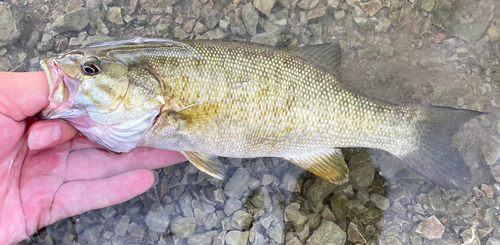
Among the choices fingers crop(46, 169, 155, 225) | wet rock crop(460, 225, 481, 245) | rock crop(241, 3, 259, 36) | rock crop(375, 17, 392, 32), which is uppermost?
rock crop(241, 3, 259, 36)

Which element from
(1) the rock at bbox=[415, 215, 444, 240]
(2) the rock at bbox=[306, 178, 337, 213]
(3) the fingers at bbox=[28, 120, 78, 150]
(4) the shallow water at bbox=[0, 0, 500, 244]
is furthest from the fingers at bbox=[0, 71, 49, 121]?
(1) the rock at bbox=[415, 215, 444, 240]

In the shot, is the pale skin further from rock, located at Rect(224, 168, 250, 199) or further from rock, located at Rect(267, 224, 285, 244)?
rock, located at Rect(267, 224, 285, 244)

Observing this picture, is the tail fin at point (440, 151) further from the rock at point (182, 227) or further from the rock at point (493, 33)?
the rock at point (182, 227)

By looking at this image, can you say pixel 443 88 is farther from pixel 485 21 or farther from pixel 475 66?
pixel 485 21

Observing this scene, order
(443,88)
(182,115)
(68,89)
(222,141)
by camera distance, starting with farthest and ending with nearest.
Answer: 1. (443,88)
2. (222,141)
3. (182,115)
4. (68,89)

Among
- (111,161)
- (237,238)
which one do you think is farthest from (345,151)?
(111,161)

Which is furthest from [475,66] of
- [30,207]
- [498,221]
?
[30,207]

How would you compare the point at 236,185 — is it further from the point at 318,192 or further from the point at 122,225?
the point at 122,225
